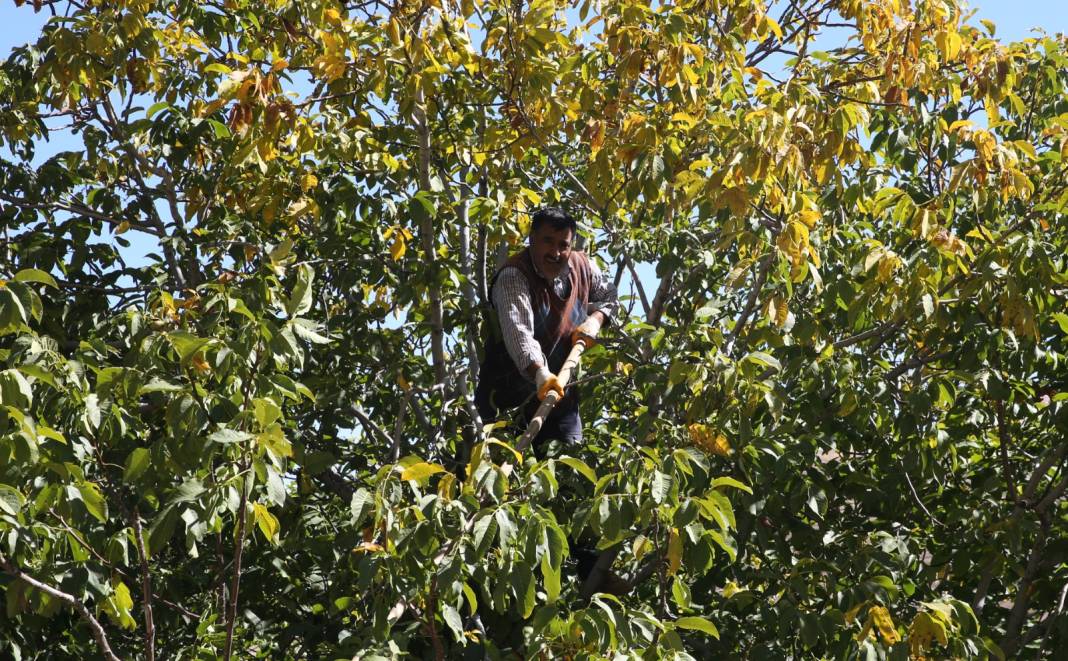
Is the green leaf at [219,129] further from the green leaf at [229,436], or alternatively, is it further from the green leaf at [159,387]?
the green leaf at [229,436]

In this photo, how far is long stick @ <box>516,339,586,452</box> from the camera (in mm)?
3600

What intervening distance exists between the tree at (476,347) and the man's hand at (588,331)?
0.44ft

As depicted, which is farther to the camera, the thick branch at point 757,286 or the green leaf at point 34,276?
the thick branch at point 757,286

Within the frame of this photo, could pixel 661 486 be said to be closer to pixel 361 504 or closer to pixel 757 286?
pixel 361 504

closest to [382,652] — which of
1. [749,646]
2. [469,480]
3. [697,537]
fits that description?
[469,480]

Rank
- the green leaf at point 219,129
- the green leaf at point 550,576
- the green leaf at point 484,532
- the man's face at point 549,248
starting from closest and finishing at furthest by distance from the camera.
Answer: the green leaf at point 484,532 < the green leaf at point 550,576 < the man's face at point 549,248 < the green leaf at point 219,129

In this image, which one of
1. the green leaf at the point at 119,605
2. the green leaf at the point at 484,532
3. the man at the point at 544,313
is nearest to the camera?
the green leaf at the point at 484,532

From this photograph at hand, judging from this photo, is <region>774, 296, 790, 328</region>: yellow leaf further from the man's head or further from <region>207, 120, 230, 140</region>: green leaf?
<region>207, 120, 230, 140</region>: green leaf

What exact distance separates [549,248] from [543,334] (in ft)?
1.21

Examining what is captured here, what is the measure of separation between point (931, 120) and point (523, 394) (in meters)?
2.13

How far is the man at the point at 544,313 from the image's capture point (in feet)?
15.5

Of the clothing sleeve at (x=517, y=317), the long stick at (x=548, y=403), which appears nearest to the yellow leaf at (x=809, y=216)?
the long stick at (x=548, y=403)

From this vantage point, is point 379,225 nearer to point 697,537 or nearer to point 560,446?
point 560,446

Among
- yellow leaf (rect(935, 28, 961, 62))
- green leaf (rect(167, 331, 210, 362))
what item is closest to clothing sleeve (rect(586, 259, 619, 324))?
yellow leaf (rect(935, 28, 961, 62))
